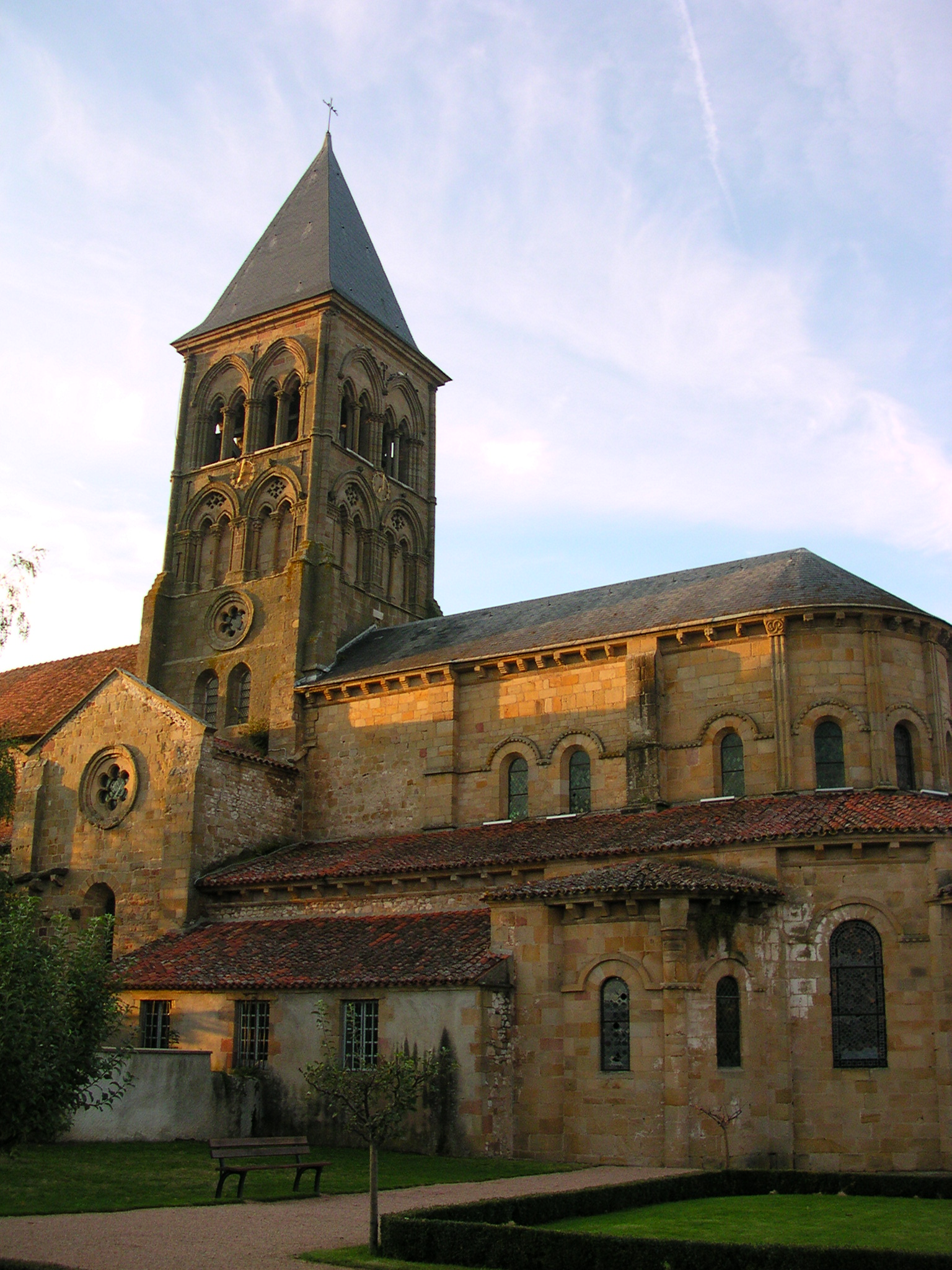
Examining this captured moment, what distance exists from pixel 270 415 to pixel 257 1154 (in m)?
28.5

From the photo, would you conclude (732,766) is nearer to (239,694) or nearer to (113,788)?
(239,694)

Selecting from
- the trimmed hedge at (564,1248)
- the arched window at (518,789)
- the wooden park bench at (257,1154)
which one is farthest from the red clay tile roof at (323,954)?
the trimmed hedge at (564,1248)

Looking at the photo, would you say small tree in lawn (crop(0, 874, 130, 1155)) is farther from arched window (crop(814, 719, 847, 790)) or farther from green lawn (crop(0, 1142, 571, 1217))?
arched window (crop(814, 719, 847, 790))

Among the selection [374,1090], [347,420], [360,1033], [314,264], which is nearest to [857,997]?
[360,1033]

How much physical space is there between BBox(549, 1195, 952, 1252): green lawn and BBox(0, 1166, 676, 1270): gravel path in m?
1.39

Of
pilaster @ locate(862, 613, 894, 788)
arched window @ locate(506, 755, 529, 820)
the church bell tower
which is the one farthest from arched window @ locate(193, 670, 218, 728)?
pilaster @ locate(862, 613, 894, 788)

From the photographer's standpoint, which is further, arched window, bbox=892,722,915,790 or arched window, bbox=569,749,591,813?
arched window, bbox=569,749,591,813

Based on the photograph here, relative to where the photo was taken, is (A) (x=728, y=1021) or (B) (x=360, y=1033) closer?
(A) (x=728, y=1021)

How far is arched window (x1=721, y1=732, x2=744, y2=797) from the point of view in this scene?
28234 mm

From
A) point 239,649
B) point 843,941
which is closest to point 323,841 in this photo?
point 239,649

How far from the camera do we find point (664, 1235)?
1438 centimetres

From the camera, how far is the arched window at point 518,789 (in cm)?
3097

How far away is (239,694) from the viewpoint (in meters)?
37.9

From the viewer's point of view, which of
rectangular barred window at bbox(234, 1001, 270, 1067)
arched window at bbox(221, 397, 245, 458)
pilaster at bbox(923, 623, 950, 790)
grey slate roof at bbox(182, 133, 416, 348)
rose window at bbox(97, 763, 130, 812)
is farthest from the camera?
grey slate roof at bbox(182, 133, 416, 348)
